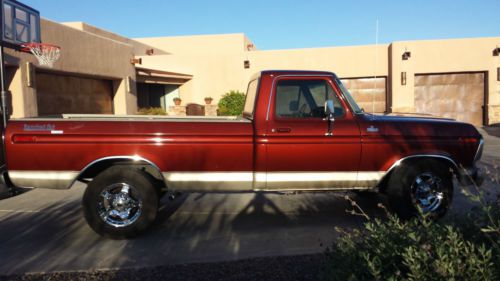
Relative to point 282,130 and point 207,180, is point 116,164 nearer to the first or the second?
point 207,180

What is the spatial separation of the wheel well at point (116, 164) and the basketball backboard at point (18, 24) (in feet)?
19.1

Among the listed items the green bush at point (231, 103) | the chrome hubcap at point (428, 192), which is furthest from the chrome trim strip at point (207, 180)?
the green bush at point (231, 103)

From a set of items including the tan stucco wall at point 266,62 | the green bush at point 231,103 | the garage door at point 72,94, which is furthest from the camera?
the green bush at point 231,103

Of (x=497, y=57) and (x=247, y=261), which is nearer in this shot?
(x=247, y=261)

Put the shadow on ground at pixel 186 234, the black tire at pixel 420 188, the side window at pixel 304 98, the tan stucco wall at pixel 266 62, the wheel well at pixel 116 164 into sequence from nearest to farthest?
the shadow on ground at pixel 186 234
the wheel well at pixel 116 164
the black tire at pixel 420 188
the side window at pixel 304 98
the tan stucco wall at pixel 266 62

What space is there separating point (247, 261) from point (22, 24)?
10262mm

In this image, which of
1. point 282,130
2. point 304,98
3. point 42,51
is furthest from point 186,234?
point 42,51

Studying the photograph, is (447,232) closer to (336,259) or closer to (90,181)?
(336,259)

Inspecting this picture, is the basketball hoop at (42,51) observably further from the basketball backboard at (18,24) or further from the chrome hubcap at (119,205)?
the chrome hubcap at (119,205)

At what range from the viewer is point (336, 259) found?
2.89 metres

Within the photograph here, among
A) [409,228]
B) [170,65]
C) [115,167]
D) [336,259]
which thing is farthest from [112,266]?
[170,65]

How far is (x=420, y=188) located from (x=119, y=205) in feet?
12.0

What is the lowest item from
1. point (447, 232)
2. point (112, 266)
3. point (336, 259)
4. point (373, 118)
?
point (112, 266)

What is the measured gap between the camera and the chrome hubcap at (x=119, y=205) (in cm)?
499
